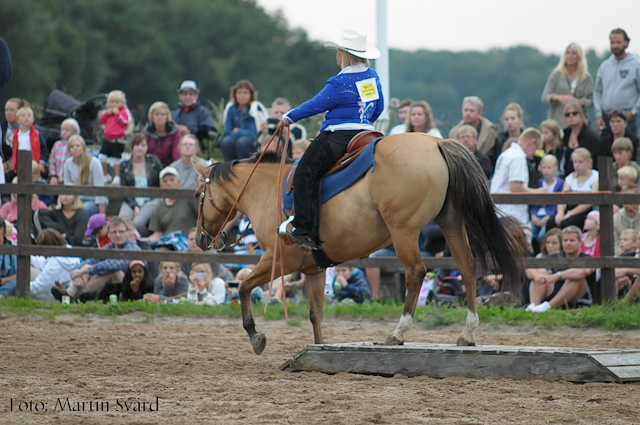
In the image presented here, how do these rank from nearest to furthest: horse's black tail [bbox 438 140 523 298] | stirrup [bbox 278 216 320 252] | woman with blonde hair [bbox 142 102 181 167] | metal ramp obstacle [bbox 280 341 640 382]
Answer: metal ramp obstacle [bbox 280 341 640 382], horse's black tail [bbox 438 140 523 298], stirrup [bbox 278 216 320 252], woman with blonde hair [bbox 142 102 181 167]

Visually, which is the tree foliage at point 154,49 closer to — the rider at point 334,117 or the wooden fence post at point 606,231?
the wooden fence post at point 606,231

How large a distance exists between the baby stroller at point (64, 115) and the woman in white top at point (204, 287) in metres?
4.95

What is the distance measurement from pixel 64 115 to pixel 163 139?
250 cm

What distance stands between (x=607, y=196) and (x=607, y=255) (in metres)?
0.65

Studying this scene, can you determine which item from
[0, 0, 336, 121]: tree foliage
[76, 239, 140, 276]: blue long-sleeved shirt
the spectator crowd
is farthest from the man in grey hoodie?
[0, 0, 336, 121]: tree foliage

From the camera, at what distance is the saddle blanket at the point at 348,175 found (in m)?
6.31

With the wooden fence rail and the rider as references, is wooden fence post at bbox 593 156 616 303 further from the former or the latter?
the rider

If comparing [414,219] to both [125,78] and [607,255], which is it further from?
[125,78]

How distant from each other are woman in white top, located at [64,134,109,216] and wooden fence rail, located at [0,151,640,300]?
1.36m

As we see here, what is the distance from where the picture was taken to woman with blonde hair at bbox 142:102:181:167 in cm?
1263

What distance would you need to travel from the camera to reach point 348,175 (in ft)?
21.0

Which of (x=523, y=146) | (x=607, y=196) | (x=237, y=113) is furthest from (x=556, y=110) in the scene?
(x=237, y=113)

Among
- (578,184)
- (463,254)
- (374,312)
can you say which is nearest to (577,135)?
(578,184)

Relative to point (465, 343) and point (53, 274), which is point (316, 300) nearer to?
point (465, 343)
